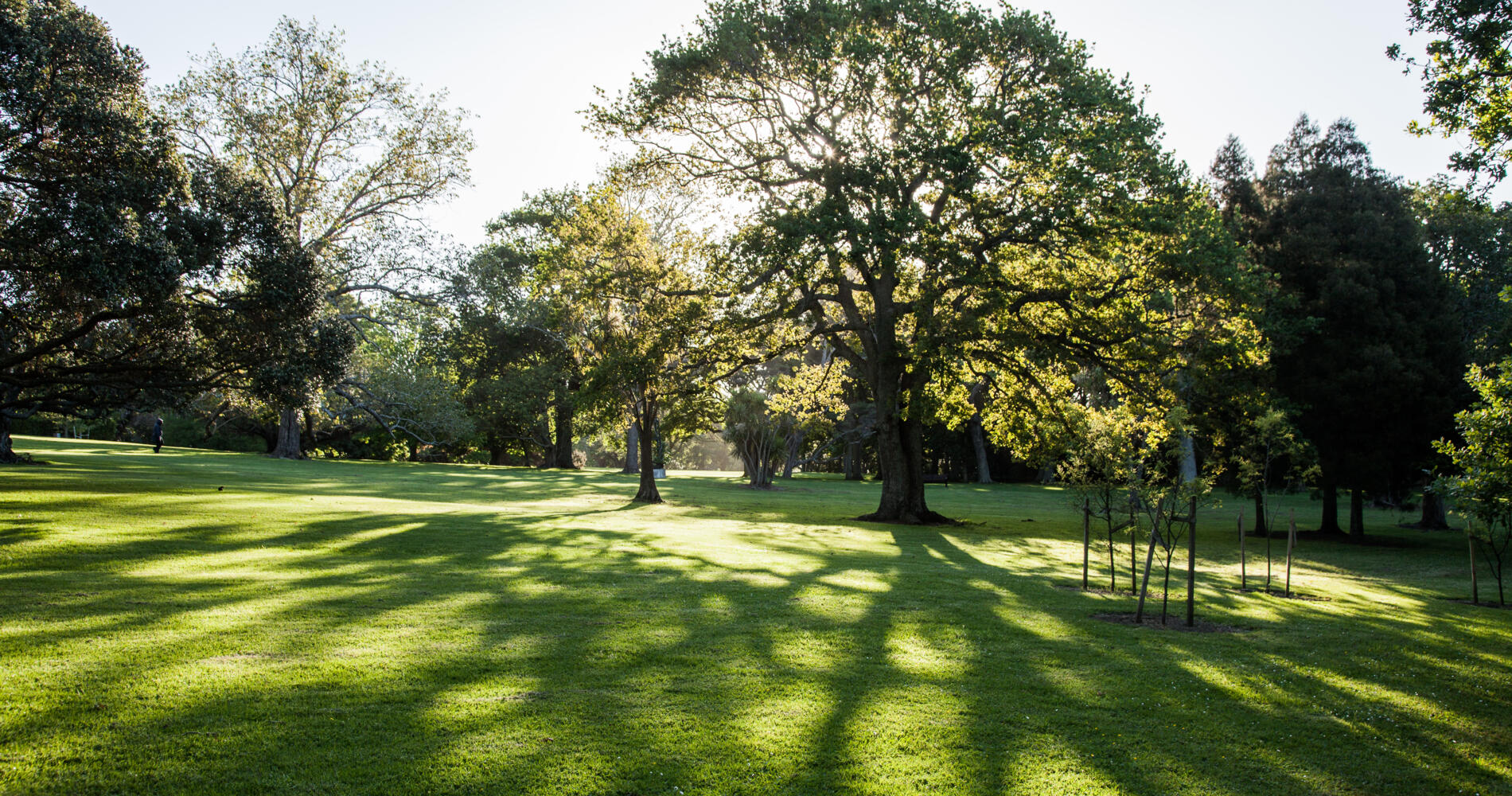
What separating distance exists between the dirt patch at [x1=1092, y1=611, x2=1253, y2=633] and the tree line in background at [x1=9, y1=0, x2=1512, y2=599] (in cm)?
176

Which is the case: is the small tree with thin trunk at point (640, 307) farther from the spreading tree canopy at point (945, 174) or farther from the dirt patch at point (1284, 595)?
the dirt patch at point (1284, 595)

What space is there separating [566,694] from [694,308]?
1841 centimetres

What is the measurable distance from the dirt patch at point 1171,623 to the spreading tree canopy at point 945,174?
1125cm

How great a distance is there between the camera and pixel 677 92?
23.0 m

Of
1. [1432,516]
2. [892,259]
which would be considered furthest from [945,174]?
[1432,516]

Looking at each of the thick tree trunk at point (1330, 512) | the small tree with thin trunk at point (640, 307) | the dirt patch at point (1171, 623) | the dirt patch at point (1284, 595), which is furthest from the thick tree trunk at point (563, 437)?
the dirt patch at point (1171, 623)

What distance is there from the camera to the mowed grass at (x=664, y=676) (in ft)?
16.1

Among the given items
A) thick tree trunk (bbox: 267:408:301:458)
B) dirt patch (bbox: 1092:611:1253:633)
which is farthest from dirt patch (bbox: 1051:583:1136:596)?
thick tree trunk (bbox: 267:408:301:458)

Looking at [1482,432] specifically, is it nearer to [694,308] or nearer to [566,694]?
[566,694]

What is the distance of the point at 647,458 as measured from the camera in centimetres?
3044

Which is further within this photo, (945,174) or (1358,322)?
(1358,322)

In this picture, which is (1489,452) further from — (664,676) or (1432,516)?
Answer: (1432,516)

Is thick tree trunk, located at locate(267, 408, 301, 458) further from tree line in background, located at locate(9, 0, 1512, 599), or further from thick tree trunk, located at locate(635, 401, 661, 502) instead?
thick tree trunk, located at locate(635, 401, 661, 502)

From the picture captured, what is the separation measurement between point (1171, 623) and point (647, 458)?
73.2ft
